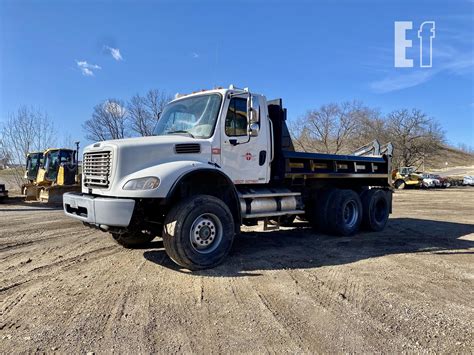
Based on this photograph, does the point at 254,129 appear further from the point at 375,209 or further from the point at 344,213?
the point at 375,209

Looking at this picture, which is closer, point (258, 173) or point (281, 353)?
point (281, 353)

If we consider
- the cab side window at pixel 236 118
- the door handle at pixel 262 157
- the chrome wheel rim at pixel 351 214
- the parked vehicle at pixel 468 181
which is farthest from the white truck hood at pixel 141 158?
the parked vehicle at pixel 468 181

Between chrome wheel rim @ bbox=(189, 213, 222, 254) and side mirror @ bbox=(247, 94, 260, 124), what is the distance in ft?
6.11

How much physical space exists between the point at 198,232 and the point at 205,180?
37.2 inches

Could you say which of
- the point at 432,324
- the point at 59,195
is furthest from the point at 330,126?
the point at 432,324

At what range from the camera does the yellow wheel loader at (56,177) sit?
15.7 m

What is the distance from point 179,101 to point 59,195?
11324 millimetres

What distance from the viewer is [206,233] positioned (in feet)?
17.9

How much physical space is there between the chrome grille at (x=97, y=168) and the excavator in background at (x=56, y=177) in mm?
10693

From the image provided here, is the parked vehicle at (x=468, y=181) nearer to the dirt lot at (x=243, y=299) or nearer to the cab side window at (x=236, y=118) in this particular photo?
the dirt lot at (x=243, y=299)

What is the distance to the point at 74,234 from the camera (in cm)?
833

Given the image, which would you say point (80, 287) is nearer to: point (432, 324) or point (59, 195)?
point (432, 324)

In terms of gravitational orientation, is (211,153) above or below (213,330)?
above

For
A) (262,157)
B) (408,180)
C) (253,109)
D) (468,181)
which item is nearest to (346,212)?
(262,157)
